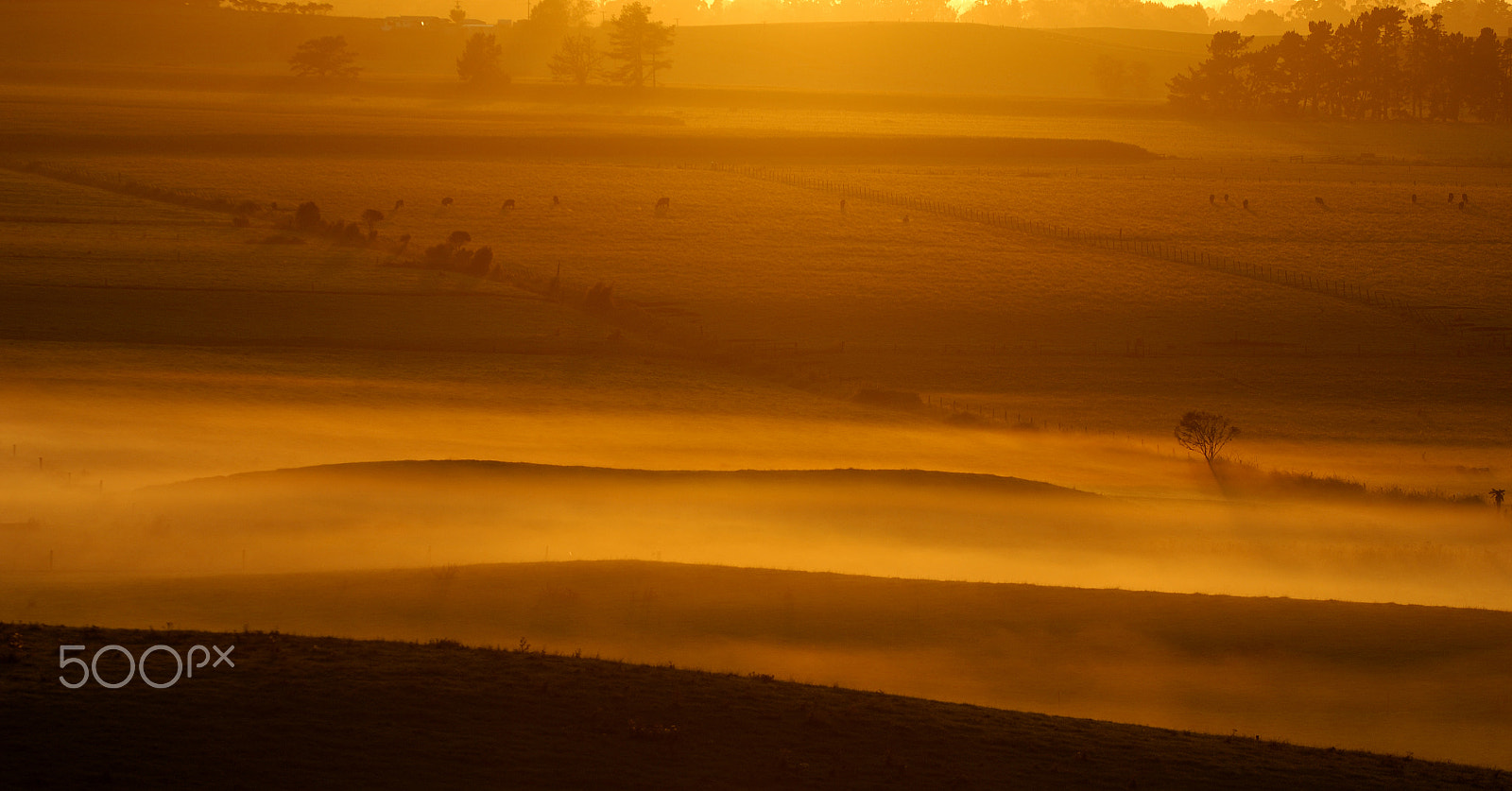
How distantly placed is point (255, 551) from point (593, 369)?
17950 millimetres

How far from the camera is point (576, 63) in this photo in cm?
11562

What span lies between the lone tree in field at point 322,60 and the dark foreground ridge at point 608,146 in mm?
32259

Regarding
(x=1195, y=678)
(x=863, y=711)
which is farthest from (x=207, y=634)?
(x=1195, y=678)

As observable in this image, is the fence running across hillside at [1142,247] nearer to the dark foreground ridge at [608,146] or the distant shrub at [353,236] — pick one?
the dark foreground ridge at [608,146]

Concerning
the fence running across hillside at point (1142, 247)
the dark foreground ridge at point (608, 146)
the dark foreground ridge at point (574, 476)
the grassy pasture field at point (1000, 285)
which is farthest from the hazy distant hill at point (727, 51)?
the dark foreground ridge at point (574, 476)

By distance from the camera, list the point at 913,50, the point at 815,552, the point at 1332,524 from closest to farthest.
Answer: the point at 815,552 < the point at 1332,524 < the point at 913,50

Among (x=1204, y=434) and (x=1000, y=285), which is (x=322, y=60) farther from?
(x=1204, y=434)

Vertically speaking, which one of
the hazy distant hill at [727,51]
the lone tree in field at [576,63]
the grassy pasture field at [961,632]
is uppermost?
the hazy distant hill at [727,51]

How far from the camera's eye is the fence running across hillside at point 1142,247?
1998 inches

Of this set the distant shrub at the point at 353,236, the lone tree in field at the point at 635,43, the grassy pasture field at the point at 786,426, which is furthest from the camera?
the lone tree in field at the point at 635,43

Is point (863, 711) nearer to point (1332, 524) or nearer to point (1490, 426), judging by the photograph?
point (1332, 524)

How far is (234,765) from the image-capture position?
12547mm

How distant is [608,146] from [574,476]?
5774 cm

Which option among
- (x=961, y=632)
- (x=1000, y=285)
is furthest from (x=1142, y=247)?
(x=961, y=632)
